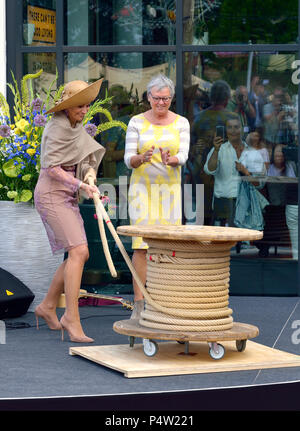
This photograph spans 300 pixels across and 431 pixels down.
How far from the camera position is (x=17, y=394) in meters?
4.72

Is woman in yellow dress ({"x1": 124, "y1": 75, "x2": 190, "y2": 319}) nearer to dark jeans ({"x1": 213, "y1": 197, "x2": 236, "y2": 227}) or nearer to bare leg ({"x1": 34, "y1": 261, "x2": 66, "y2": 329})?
bare leg ({"x1": 34, "y1": 261, "x2": 66, "y2": 329})

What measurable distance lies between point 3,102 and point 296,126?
252cm

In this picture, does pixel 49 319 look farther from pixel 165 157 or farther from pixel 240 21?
pixel 240 21

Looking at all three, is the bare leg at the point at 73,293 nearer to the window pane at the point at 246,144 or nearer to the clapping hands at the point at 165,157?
the clapping hands at the point at 165,157

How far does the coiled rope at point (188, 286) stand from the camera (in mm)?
5355

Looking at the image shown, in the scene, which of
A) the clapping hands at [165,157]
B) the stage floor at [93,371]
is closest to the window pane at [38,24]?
the clapping hands at [165,157]

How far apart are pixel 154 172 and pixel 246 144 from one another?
183 centimetres

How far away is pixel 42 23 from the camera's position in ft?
27.5

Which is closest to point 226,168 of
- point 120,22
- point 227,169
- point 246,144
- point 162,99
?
point 227,169

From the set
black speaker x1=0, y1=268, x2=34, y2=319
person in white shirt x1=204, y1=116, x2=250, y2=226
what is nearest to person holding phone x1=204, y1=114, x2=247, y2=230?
person in white shirt x1=204, y1=116, x2=250, y2=226

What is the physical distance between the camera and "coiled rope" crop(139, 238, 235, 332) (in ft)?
17.6

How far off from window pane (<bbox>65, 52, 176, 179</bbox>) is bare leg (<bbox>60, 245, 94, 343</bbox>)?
229 centimetres

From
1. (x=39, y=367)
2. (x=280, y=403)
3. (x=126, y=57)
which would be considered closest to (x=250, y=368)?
(x=280, y=403)
